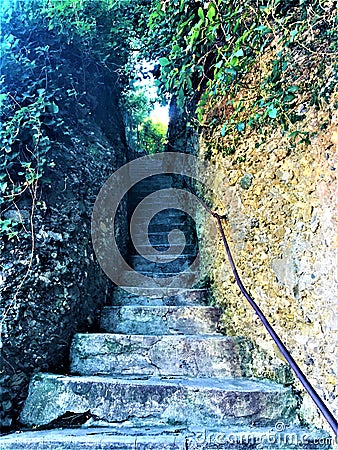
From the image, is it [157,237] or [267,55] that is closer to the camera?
[267,55]

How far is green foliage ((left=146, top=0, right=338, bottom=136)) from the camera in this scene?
1286mm

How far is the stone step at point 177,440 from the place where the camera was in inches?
48.6

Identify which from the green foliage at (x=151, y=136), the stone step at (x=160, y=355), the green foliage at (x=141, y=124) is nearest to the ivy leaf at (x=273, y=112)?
the stone step at (x=160, y=355)

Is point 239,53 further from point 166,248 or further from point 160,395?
point 166,248

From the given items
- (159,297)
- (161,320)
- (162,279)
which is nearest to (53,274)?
(161,320)

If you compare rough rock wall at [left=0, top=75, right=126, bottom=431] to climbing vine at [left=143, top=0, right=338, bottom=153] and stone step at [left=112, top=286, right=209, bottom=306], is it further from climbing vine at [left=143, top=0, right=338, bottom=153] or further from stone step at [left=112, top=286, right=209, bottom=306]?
climbing vine at [left=143, top=0, right=338, bottom=153]

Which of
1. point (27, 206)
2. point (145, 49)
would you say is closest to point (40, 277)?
point (27, 206)

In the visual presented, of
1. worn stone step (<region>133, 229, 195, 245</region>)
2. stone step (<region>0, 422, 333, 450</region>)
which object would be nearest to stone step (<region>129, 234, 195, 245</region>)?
worn stone step (<region>133, 229, 195, 245</region>)

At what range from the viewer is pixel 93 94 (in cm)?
265

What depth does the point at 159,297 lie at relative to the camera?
7.68ft

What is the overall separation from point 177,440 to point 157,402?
246mm

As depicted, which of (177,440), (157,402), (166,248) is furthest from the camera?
(166,248)

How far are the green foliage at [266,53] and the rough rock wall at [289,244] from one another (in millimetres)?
115

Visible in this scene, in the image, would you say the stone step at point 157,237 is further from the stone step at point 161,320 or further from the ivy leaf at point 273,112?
the ivy leaf at point 273,112
